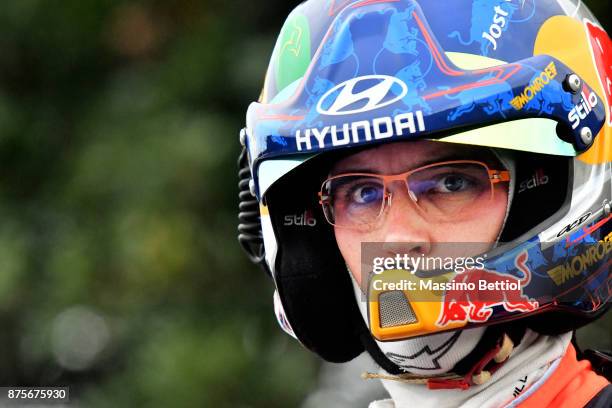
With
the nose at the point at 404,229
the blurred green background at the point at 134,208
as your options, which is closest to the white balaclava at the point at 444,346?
the nose at the point at 404,229

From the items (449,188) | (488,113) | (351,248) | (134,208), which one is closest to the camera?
(488,113)

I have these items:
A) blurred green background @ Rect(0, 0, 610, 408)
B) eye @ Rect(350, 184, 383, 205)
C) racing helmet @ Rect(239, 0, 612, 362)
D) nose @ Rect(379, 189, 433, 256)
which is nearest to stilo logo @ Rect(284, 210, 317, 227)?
racing helmet @ Rect(239, 0, 612, 362)

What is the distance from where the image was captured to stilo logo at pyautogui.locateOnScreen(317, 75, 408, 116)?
2584 mm

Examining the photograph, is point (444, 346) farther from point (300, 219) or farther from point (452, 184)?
point (300, 219)

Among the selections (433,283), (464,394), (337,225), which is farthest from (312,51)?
(464,394)

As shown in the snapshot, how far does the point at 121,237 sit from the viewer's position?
5.82 metres

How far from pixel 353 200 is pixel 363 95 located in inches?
9.2

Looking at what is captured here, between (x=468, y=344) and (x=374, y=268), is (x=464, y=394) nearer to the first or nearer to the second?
(x=468, y=344)

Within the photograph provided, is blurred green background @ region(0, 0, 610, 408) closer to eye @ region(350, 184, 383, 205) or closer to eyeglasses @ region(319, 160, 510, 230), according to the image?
eye @ region(350, 184, 383, 205)

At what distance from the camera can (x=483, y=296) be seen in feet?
8.31

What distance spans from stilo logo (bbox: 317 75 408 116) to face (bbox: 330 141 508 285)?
0.10m

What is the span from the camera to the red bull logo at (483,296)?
2521mm

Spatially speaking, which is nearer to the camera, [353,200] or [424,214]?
[424,214]

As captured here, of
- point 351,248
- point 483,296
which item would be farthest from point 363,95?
point 483,296
